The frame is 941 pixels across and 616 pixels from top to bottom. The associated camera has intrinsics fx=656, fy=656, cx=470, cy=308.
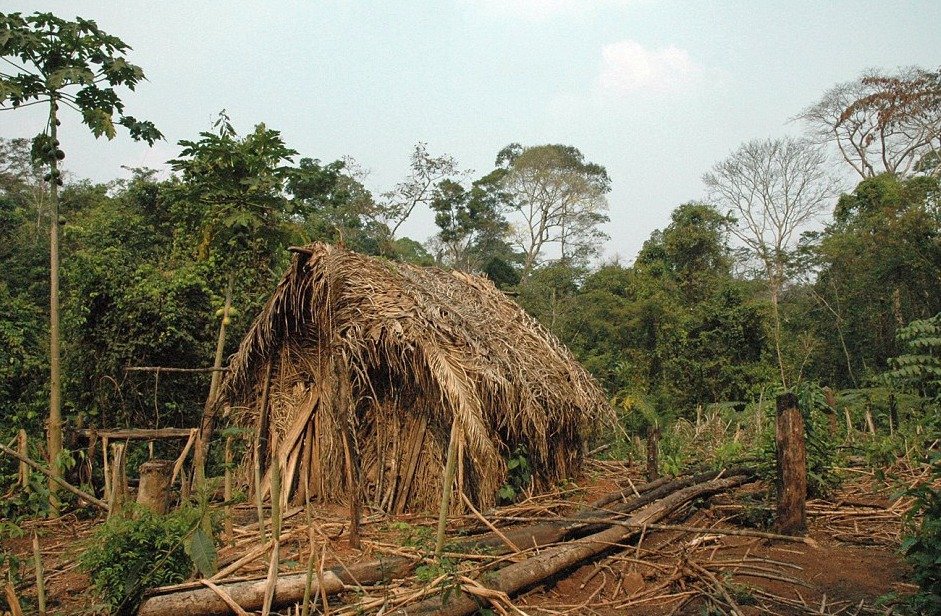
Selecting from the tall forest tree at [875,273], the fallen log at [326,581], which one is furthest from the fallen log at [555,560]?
the tall forest tree at [875,273]

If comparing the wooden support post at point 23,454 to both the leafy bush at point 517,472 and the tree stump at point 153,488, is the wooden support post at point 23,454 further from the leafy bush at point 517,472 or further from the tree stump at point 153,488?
the leafy bush at point 517,472

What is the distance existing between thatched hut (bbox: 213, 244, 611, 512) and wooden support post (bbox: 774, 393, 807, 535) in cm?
235

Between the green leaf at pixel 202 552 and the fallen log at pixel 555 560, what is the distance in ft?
4.08

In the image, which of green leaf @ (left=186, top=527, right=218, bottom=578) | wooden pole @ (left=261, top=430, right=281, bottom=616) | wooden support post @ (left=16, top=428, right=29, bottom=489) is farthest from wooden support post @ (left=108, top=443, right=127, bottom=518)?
wooden support post @ (left=16, top=428, right=29, bottom=489)

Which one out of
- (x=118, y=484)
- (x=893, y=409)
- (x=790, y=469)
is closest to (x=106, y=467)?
(x=118, y=484)

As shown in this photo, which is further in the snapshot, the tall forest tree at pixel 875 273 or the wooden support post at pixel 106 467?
the tall forest tree at pixel 875 273

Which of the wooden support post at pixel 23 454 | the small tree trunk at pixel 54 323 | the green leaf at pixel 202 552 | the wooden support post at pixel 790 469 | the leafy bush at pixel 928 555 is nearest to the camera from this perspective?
the leafy bush at pixel 928 555

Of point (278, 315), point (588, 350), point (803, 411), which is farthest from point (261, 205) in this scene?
point (588, 350)

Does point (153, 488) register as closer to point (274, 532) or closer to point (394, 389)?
point (274, 532)

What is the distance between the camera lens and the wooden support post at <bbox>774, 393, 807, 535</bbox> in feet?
19.2

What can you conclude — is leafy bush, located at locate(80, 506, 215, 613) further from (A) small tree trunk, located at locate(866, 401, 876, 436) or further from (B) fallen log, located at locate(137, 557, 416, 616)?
(A) small tree trunk, located at locate(866, 401, 876, 436)

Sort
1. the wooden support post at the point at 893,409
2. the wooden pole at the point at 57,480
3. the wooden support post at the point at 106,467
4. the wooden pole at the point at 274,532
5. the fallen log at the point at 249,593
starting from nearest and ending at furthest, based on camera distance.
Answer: the wooden pole at the point at 274,532 → the fallen log at the point at 249,593 → the wooden pole at the point at 57,480 → the wooden support post at the point at 106,467 → the wooden support post at the point at 893,409

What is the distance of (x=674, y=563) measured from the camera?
5.20m

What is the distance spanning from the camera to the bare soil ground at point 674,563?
4.51 meters
